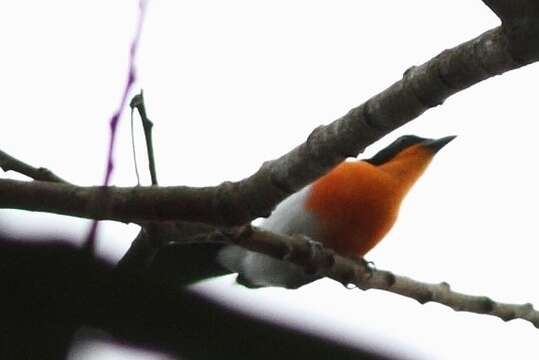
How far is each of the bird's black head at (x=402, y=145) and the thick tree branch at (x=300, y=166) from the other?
1.72 m

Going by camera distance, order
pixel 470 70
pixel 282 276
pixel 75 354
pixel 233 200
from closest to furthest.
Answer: pixel 75 354, pixel 470 70, pixel 233 200, pixel 282 276

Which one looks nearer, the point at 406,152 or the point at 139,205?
the point at 139,205

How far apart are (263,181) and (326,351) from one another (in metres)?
0.21

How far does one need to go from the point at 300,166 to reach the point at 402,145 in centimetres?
179

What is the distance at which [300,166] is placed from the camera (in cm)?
114

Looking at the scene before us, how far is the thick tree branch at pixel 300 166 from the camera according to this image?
39.1 inches

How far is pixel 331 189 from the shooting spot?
2537 mm

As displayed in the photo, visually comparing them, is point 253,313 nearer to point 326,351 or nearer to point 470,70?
point 326,351

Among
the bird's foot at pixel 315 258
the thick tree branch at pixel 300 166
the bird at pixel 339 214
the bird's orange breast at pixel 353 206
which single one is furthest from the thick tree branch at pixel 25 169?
the bird's orange breast at pixel 353 206

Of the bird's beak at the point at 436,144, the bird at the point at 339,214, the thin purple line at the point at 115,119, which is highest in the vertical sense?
the bird's beak at the point at 436,144

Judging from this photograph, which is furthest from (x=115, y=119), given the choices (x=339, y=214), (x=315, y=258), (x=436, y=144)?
(x=436, y=144)

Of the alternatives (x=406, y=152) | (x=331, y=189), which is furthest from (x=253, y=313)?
(x=406, y=152)

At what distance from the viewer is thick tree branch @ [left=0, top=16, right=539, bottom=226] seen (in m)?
0.99

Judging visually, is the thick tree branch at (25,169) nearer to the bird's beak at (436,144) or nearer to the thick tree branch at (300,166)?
the thick tree branch at (300,166)
